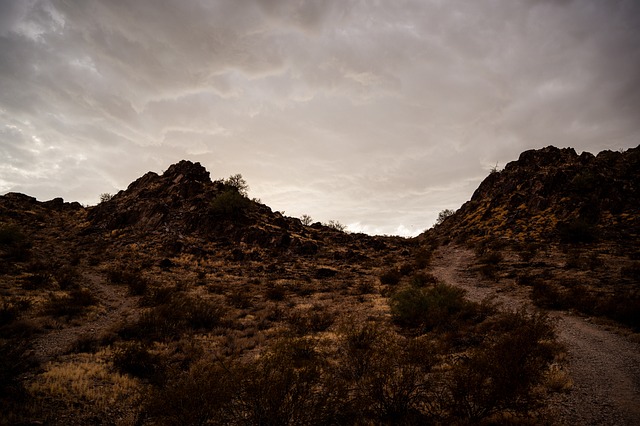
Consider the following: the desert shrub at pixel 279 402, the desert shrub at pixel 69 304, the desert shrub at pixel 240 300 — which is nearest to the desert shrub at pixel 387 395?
the desert shrub at pixel 279 402

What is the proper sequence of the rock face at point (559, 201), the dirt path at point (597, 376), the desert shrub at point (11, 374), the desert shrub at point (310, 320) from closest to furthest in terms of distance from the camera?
the dirt path at point (597, 376) < the desert shrub at point (11, 374) < the desert shrub at point (310, 320) < the rock face at point (559, 201)

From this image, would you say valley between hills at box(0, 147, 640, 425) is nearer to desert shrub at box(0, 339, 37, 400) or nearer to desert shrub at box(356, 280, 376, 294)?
desert shrub at box(0, 339, 37, 400)

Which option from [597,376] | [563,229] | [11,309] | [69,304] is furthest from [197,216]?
[563,229]

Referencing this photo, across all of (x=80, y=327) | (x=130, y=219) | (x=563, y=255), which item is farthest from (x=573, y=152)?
(x=130, y=219)

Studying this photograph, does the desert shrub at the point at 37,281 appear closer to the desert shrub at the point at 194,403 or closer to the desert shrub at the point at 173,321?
the desert shrub at the point at 173,321

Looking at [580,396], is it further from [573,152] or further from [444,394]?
[573,152]

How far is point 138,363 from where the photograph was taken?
29.5 feet

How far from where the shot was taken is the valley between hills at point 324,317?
19.7 ft

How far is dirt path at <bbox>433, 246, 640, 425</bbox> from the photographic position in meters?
5.62

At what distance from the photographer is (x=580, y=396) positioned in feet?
20.6

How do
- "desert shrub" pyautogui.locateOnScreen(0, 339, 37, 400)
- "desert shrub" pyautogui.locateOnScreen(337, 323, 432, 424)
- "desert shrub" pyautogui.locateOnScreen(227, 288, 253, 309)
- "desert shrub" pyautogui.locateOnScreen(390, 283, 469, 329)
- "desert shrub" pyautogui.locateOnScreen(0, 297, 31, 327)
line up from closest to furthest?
"desert shrub" pyautogui.locateOnScreen(337, 323, 432, 424) < "desert shrub" pyautogui.locateOnScreen(0, 339, 37, 400) < "desert shrub" pyautogui.locateOnScreen(0, 297, 31, 327) < "desert shrub" pyautogui.locateOnScreen(390, 283, 469, 329) < "desert shrub" pyautogui.locateOnScreen(227, 288, 253, 309)

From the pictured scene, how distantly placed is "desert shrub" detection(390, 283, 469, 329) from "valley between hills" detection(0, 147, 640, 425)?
3.8 inches

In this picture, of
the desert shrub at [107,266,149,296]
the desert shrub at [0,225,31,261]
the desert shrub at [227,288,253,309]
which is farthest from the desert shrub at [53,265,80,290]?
the desert shrub at [227,288,253,309]

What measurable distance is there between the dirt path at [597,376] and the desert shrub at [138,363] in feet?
34.2
